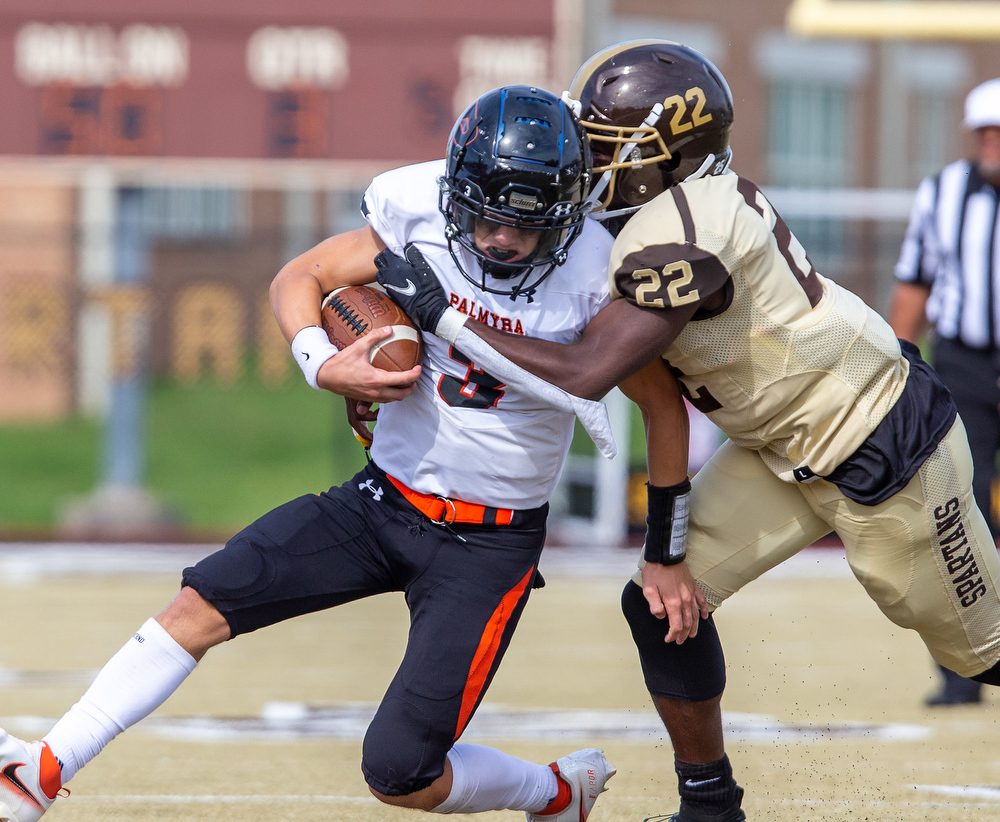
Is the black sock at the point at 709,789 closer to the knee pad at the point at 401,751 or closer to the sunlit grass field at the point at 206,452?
the knee pad at the point at 401,751

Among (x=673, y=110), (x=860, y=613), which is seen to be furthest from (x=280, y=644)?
(x=673, y=110)

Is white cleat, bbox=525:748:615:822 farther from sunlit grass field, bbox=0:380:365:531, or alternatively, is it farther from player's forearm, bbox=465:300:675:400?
sunlit grass field, bbox=0:380:365:531

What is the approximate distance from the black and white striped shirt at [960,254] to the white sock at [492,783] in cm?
274

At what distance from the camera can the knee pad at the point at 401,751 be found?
109 inches

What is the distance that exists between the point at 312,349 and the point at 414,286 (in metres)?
0.24

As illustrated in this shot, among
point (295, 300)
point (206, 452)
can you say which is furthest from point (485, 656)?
point (206, 452)

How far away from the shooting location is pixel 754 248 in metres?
2.78

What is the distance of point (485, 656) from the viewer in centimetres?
288

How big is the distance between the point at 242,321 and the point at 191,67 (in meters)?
3.63

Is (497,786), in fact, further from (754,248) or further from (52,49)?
(52,49)

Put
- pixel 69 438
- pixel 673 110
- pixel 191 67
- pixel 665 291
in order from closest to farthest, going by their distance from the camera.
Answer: pixel 665 291 → pixel 673 110 → pixel 191 67 → pixel 69 438

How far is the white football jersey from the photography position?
114 inches

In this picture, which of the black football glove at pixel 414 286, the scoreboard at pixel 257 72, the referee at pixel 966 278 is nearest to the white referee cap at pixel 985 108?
the referee at pixel 966 278

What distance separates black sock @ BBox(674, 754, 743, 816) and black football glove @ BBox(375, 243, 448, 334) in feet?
3.98
